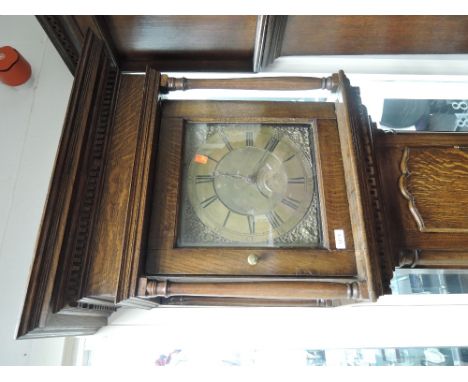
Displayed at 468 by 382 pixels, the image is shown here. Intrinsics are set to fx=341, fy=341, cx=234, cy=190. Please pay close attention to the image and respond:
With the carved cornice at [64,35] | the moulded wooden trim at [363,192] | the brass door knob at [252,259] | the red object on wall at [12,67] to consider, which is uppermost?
the red object on wall at [12,67]

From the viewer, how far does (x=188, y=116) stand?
747 mm

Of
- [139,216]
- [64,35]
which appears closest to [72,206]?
[139,216]

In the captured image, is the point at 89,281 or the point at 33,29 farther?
the point at 33,29

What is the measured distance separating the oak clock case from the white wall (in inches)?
20.6

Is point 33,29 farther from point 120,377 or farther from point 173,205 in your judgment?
point 120,377

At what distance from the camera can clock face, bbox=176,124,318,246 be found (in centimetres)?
68

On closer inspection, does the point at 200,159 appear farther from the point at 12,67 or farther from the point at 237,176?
the point at 12,67

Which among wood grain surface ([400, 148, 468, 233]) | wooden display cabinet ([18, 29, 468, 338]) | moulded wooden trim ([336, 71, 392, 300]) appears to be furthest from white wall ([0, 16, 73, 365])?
wood grain surface ([400, 148, 468, 233])

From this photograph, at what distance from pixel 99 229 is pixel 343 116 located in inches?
21.1

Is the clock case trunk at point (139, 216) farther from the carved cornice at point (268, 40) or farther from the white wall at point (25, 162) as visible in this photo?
the white wall at point (25, 162)

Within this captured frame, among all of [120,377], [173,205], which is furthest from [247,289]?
[120,377]

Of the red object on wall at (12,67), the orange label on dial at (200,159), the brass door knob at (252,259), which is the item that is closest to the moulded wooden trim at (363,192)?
the brass door knob at (252,259)

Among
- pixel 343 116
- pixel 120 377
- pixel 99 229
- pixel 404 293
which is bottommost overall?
pixel 120 377

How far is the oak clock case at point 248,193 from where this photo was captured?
62 centimetres
